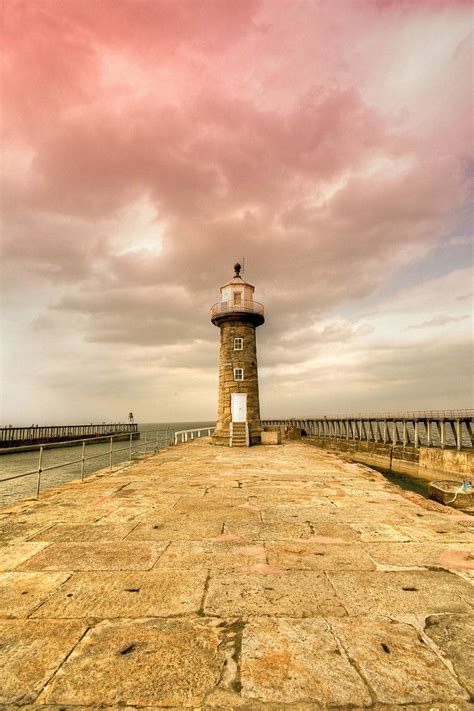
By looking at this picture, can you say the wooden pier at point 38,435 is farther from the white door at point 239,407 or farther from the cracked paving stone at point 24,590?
the cracked paving stone at point 24,590

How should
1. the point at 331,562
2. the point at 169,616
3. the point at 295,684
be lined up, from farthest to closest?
1. the point at 331,562
2. the point at 169,616
3. the point at 295,684

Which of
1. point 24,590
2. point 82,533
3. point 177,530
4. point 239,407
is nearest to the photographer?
point 24,590

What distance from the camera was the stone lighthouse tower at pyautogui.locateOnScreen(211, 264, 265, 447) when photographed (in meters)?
20.3

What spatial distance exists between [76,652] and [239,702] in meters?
1.20

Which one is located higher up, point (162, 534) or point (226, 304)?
point (226, 304)

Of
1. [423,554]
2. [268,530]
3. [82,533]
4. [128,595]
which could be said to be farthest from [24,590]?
[423,554]

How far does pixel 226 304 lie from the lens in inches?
826

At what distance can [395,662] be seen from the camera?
2.29 metres

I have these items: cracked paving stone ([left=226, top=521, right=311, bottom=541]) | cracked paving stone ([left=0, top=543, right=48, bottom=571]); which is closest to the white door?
cracked paving stone ([left=226, top=521, right=311, bottom=541])

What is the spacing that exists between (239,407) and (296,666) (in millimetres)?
18094

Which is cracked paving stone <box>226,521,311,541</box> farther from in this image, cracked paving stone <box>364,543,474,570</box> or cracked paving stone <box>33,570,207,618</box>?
cracked paving stone <box>33,570,207,618</box>

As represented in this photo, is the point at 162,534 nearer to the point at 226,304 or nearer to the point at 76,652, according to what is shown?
the point at 76,652

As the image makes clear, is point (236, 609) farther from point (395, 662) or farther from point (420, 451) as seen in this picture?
point (420, 451)

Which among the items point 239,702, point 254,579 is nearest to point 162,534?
point 254,579
